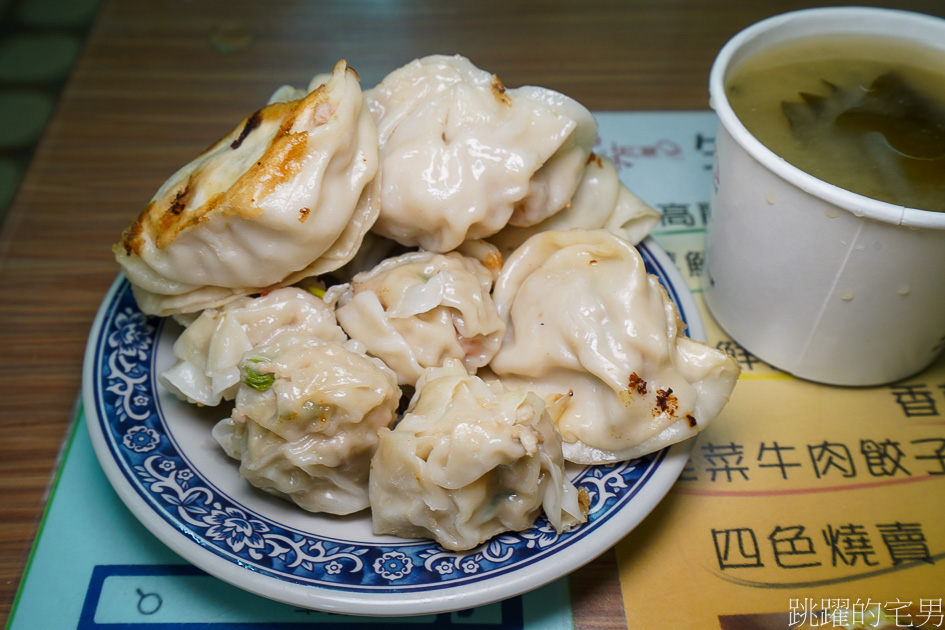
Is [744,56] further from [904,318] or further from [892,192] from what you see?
[904,318]

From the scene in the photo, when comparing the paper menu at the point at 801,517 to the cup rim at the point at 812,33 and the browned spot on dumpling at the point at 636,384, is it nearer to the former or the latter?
the browned spot on dumpling at the point at 636,384

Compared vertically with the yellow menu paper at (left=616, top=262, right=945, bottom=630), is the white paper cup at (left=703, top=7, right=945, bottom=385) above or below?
above

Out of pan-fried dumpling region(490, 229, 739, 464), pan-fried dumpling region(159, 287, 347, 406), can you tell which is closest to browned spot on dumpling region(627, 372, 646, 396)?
pan-fried dumpling region(490, 229, 739, 464)

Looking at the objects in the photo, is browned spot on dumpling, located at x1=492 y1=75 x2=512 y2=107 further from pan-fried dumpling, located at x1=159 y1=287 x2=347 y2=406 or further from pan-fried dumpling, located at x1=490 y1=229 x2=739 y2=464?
pan-fried dumpling, located at x1=159 y1=287 x2=347 y2=406

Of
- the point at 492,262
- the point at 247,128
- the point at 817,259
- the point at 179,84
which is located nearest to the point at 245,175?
the point at 247,128

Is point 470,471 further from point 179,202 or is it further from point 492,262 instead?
point 179,202

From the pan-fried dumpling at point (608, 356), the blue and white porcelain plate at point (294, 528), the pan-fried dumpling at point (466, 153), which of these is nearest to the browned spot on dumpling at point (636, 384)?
the pan-fried dumpling at point (608, 356)
